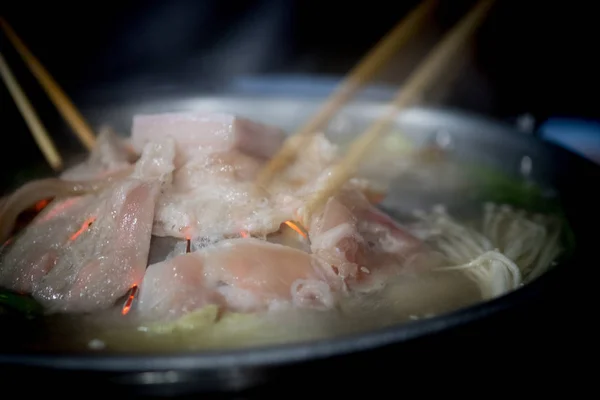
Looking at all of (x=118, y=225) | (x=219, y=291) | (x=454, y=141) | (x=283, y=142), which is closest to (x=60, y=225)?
(x=118, y=225)

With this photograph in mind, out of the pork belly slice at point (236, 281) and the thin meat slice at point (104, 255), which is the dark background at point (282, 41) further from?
the pork belly slice at point (236, 281)

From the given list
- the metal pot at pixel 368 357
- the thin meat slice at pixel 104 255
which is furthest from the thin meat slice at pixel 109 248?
the metal pot at pixel 368 357

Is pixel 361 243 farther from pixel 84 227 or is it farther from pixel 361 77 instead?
pixel 84 227

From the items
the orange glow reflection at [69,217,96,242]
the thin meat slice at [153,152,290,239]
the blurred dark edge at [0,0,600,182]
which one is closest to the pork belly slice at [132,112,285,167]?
the thin meat slice at [153,152,290,239]

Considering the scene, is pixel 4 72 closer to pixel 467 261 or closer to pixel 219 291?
pixel 219 291

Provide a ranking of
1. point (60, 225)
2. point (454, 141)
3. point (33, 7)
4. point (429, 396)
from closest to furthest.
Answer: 1. point (429, 396)
2. point (60, 225)
3. point (454, 141)
4. point (33, 7)

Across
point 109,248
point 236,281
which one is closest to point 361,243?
point 236,281

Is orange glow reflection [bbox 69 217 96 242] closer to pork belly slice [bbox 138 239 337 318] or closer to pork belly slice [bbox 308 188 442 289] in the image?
pork belly slice [bbox 138 239 337 318]
